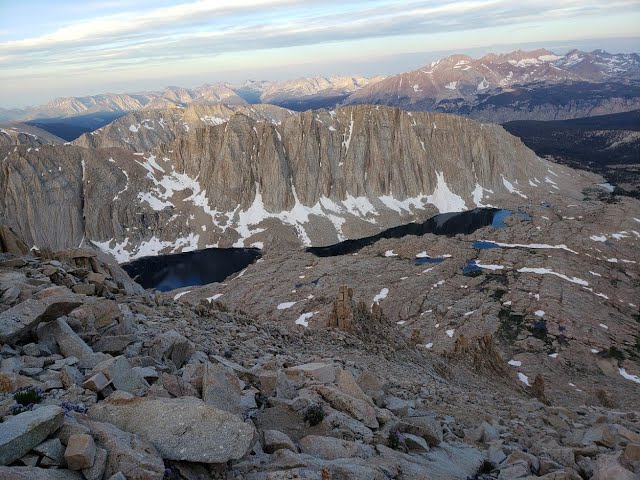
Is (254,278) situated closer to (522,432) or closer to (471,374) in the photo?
(471,374)

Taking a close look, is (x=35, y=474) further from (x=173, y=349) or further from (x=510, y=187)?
(x=510, y=187)

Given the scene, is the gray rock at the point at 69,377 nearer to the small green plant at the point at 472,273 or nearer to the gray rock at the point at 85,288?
the gray rock at the point at 85,288

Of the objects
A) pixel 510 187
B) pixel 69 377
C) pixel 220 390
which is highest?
pixel 69 377

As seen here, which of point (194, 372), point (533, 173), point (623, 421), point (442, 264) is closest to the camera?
point (194, 372)

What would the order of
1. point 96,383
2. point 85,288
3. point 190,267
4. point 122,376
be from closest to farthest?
point 96,383, point 122,376, point 85,288, point 190,267

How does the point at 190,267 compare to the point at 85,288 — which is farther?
the point at 190,267

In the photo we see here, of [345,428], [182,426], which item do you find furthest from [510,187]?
[182,426]

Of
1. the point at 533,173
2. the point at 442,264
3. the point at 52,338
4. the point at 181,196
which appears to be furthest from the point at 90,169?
the point at 533,173
